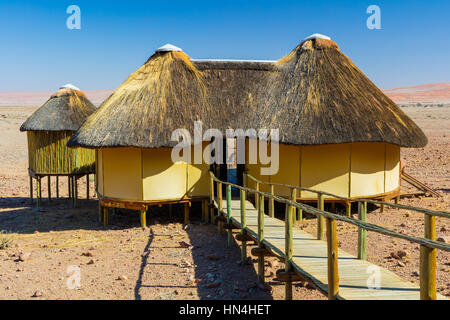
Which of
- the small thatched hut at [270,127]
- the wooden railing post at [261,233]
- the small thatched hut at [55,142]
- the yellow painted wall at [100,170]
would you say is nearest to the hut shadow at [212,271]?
the wooden railing post at [261,233]

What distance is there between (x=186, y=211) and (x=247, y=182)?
1.95 meters

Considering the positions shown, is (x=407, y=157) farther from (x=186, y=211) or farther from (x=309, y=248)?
(x=309, y=248)

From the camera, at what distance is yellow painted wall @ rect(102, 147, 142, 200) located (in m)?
11.1

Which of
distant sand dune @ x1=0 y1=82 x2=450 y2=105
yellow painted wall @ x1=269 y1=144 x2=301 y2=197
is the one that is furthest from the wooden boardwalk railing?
distant sand dune @ x1=0 y1=82 x2=450 y2=105

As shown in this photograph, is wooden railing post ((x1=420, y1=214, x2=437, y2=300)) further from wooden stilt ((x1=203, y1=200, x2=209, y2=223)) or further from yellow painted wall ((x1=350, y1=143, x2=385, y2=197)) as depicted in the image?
wooden stilt ((x1=203, y1=200, x2=209, y2=223))

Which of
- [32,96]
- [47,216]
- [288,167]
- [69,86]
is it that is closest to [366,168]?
[288,167]

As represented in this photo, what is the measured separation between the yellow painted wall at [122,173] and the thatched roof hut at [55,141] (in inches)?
141

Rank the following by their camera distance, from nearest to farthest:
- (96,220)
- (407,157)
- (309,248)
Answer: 1. (309,248)
2. (96,220)
3. (407,157)

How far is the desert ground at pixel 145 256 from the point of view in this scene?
276 inches

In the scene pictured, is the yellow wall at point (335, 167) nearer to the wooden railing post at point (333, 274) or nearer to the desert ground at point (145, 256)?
the desert ground at point (145, 256)

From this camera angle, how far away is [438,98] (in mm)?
122375

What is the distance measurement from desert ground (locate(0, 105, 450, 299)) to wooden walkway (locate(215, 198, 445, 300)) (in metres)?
0.83

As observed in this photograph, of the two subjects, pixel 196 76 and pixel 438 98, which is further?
pixel 438 98
